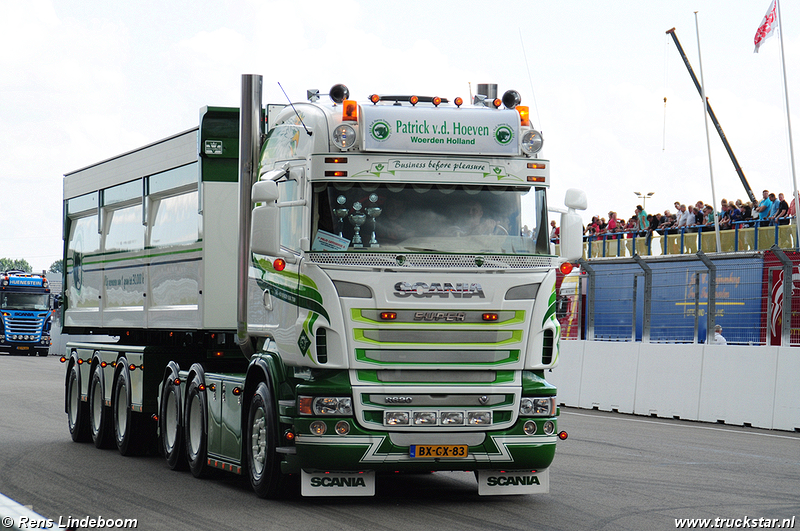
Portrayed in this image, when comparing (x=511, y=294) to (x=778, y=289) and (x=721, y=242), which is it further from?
(x=721, y=242)

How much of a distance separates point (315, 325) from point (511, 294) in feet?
5.25

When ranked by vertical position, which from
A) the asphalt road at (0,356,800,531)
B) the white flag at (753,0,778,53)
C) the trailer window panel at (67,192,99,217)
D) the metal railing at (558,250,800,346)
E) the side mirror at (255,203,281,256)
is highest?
the white flag at (753,0,778,53)

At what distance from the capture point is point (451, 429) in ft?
30.2

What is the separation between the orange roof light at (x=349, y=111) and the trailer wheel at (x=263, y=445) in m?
2.37

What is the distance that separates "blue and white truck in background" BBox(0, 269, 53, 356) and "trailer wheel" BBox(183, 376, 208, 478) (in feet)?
145

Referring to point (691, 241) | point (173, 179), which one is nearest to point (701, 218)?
point (691, 241)

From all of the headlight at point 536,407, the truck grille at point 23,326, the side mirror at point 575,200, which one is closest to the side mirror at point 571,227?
the side mirror at point 575,200

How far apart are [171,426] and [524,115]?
218 inches

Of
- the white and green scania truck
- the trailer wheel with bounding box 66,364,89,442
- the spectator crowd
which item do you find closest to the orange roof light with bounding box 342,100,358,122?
the white and green scania truck

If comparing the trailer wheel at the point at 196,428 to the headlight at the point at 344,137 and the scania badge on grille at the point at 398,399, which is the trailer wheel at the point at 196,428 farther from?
the headlight at the point at 344,137

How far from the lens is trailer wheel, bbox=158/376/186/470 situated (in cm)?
1248

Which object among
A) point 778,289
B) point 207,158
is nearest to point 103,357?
point 207,158

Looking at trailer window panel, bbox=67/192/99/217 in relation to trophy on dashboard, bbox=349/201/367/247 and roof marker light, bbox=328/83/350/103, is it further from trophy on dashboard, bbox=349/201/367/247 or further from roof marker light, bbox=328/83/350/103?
trophy on dashboard, bbox=349/201/367/247

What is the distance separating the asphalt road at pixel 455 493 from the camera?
29.0ft
